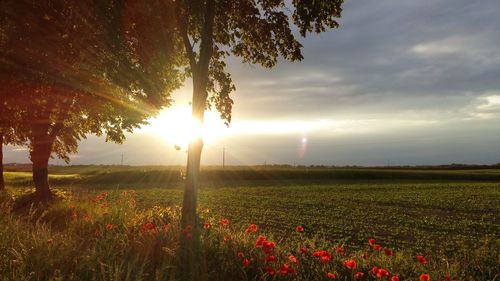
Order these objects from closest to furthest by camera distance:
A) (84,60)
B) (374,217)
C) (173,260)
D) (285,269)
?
1. (285,269)
2. (173,260)
3. (84,60)
4. (374,217)

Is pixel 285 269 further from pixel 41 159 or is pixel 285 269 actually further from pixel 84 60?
pixel 41 159

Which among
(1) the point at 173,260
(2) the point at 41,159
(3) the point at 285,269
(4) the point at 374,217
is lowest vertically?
(4) the point at 374,217

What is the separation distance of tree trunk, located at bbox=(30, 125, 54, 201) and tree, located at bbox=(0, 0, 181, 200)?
7.66ft

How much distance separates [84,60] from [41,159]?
42.3ft

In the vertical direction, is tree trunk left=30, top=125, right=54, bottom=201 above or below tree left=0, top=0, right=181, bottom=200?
below

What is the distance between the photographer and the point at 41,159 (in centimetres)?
2634

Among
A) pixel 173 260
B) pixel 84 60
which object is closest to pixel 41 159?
pixel 84 60

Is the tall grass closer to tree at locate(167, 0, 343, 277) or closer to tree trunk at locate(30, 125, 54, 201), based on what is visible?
tree at locate(167, 0, 343, 277)

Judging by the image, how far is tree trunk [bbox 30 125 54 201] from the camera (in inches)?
1009

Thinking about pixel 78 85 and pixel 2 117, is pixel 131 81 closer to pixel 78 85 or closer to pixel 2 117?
pixel 78 85

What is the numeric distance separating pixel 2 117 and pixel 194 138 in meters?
12.2

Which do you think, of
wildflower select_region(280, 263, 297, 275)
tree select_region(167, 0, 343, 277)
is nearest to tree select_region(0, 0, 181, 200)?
tree select_region(167, 0, 343, 277)

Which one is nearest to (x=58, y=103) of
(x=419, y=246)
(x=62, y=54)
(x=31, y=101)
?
(x=31, y=101)

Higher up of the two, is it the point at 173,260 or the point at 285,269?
the point at 285,269
